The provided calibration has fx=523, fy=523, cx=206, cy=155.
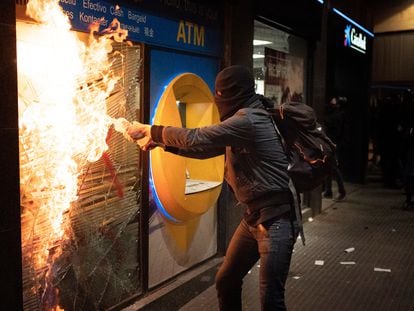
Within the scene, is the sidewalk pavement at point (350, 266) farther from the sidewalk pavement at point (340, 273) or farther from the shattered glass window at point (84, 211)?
the shattered glass window at point (84, 211)

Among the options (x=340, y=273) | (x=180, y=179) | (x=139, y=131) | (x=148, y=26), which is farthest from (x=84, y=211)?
(x=340, y=273)

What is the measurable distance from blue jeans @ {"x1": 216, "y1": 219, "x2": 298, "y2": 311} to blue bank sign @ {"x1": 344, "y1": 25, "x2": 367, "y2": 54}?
7.28 m

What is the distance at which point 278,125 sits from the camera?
3.38m

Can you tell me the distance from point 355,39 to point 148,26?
23.5ft

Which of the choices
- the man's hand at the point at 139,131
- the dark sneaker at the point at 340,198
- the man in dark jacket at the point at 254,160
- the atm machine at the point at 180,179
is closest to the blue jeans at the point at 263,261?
the man in dark jacket at the point at 254,160

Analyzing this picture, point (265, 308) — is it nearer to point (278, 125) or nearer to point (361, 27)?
point (278, 125)

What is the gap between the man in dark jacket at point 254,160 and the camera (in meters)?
3.16

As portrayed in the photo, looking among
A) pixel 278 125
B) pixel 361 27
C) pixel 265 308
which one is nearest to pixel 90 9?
pixel 278 125

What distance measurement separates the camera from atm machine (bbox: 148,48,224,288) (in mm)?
4625

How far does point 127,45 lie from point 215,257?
8.97ft

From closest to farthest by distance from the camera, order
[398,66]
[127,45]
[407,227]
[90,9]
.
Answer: [90,9]
[127,45]
[407,227]
[398,66]

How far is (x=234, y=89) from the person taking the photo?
3271 millimetres

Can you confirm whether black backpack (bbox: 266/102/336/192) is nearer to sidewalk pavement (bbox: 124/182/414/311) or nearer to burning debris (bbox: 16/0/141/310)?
burning debris (bbox: 16/0/141/310)

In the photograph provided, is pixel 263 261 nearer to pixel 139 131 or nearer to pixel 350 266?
pixel 139 131
